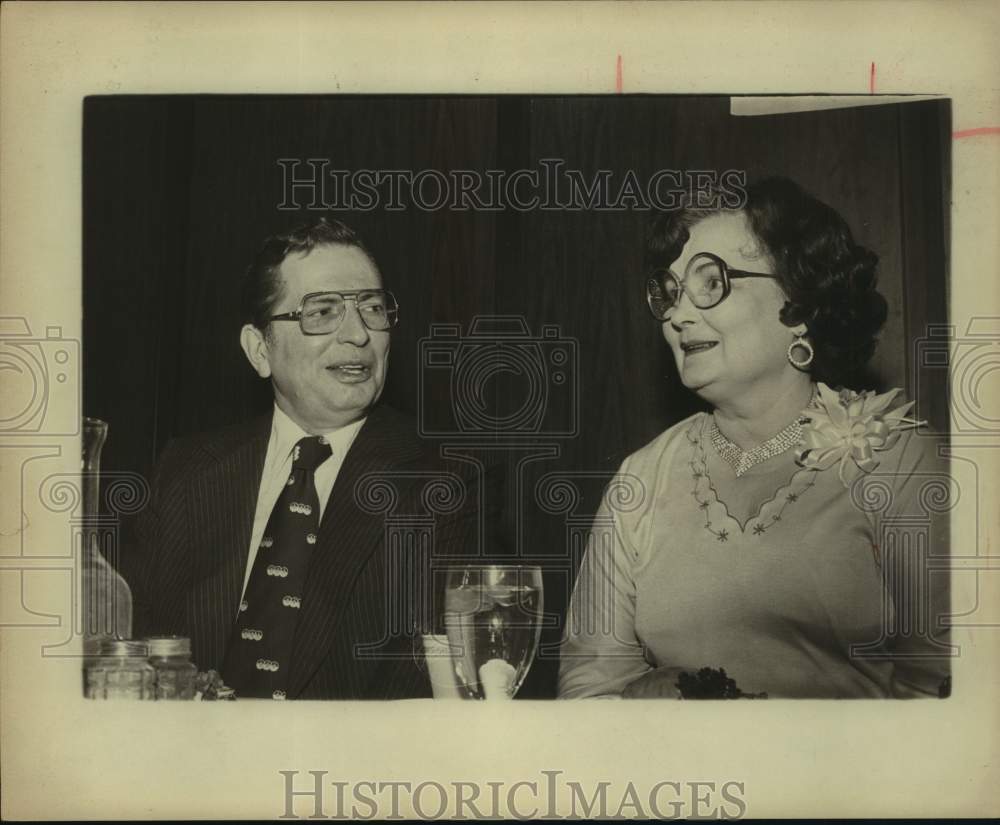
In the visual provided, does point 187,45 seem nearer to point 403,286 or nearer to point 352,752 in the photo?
point 403,286

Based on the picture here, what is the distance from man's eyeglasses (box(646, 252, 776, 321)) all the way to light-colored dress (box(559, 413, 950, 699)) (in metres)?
0.15

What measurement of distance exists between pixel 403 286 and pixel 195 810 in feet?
2.48

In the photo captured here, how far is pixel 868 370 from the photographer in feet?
5.11

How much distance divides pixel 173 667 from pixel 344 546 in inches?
11.0

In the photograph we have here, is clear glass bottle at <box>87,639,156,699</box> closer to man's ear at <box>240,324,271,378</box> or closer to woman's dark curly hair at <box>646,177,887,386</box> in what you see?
man's ear at <box>240,324,271,378</box>

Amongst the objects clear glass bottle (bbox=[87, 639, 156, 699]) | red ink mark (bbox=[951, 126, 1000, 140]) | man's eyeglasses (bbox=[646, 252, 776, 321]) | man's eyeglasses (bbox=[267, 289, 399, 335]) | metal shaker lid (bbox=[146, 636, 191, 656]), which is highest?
red ink mark (bbox=[951, 126, 1000, 140])

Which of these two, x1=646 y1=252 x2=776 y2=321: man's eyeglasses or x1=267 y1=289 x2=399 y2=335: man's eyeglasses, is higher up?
x1=646 y1=252 x2=776 y2=321: man's eyeglasses

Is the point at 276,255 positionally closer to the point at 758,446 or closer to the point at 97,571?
the point at 97,571

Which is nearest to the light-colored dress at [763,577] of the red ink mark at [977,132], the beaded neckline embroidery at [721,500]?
the beaded neckline embroidery at [721,500]

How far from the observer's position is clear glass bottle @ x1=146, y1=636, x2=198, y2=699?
61.6 inches

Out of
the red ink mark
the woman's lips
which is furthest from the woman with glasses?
the red ink mark

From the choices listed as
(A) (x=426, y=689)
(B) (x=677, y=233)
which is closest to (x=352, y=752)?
(A) (x=426, y=689)

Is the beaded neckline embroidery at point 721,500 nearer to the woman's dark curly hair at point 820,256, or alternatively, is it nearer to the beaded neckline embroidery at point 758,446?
the beaded neckline embroidery at point 758,446

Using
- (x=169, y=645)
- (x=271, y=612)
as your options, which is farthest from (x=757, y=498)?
(x=169, y=645)
